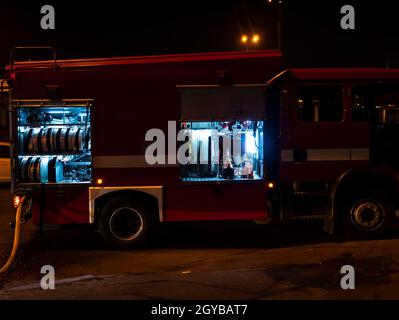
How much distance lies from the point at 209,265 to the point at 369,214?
2.92m

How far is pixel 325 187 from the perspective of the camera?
8.93 metres

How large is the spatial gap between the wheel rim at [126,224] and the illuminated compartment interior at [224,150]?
3.37 feet

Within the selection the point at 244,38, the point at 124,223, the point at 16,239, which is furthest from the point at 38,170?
the point at 244,38

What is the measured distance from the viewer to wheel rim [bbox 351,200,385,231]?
29.5 ft

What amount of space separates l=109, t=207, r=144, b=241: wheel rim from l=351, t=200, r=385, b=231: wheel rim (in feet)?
11.2

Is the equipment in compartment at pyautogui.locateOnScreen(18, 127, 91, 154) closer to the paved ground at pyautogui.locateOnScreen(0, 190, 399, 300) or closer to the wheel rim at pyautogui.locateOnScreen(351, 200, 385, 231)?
the paved ground at pyautogui.locateOnScreen(0, 190, 399, 300)

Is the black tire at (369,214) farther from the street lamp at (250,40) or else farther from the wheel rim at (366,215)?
the street lamp at (250,40)

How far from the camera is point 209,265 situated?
25.5 ft

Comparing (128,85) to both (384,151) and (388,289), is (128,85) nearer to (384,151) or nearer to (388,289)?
(384,151)

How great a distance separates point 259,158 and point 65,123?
10.4 feet

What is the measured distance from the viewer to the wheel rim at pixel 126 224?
8.79 m

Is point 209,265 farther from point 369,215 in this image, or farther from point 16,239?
point 369,215
